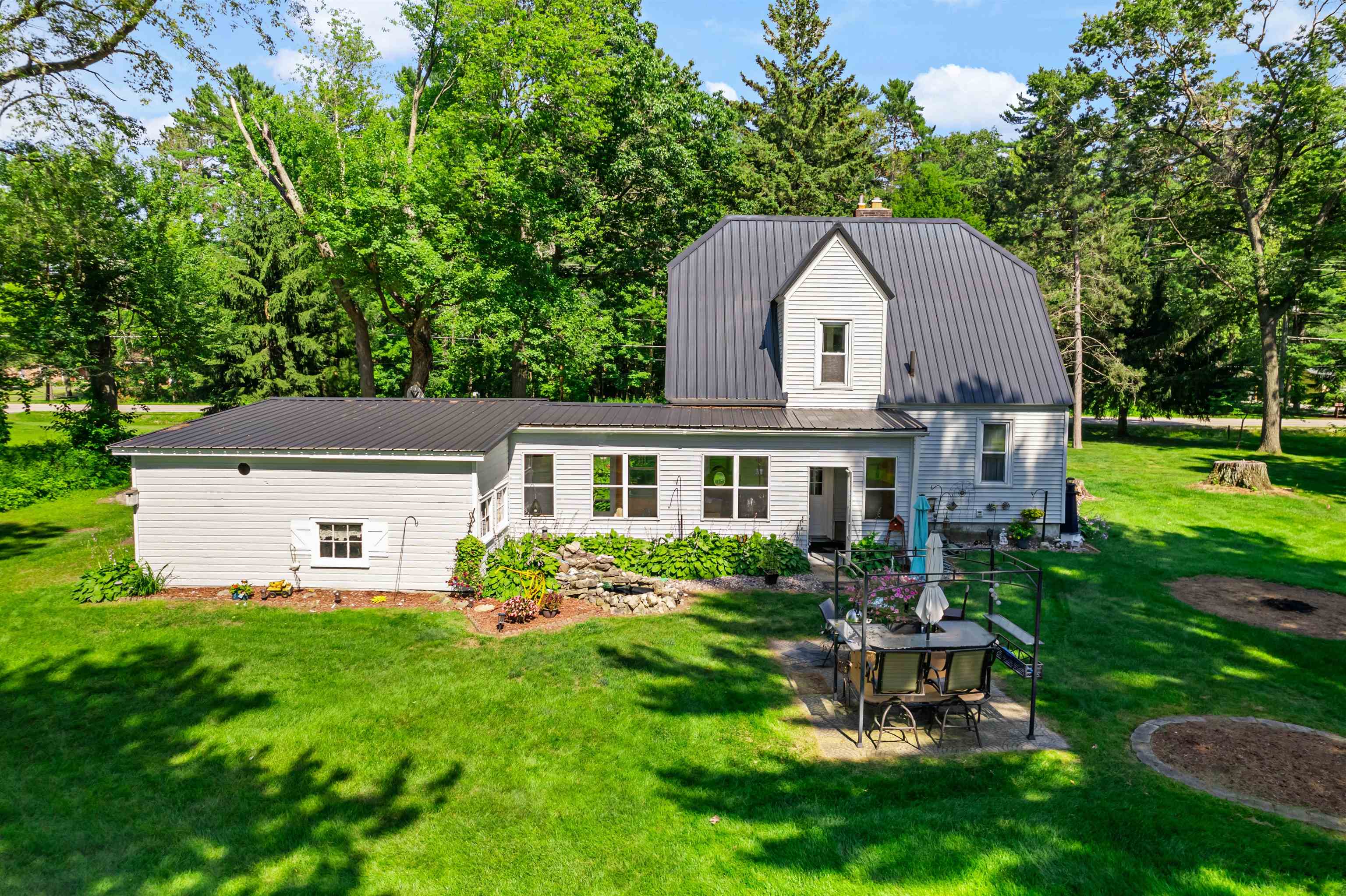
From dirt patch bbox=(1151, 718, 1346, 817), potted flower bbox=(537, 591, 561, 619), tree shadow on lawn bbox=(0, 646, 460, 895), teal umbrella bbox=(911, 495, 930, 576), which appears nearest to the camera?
tree shadow on lawn bbox=(0, 646, 460, 895)

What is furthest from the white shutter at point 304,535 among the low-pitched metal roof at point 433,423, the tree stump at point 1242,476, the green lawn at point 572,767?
the tree stump at point 1242,476

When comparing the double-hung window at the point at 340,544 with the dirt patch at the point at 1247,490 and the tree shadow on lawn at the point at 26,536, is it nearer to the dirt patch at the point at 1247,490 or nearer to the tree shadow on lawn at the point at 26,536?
Result: the tree shadow on lawn at the point at 26,536

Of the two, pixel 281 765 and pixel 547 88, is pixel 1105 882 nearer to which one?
pixel 281 765

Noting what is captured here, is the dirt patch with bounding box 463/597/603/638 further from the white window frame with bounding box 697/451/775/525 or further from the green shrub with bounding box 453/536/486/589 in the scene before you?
the white window frame with bounding box 697/451/775/525

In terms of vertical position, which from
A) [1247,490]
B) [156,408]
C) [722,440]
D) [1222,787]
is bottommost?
[1222,787]

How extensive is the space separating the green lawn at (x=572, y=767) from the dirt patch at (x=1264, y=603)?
55 centimetres

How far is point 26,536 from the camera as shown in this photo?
62.2 ft

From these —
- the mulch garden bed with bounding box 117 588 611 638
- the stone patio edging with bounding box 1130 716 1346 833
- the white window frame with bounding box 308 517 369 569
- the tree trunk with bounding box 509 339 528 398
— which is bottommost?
the stone patio edging with bounding box 1130 716 1346 833

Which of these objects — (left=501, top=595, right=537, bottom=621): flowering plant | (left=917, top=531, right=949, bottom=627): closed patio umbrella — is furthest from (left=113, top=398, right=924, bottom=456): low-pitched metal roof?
(left=917, top=531, right=949, bottom=627): closed patio umbrella

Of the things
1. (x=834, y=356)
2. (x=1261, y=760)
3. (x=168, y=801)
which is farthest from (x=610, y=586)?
(x=1261, y=760)

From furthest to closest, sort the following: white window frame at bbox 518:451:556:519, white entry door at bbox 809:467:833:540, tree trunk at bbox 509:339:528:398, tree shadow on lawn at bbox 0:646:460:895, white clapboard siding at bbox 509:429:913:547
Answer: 1. tree trunk at bbox 509:339:528:398
2. white entry door at bbox 809:467:833:540
3. white window frame at bbox 518:451:556:519
4. white clapboard siding at bbox 509:429:913:547
5. tree shadow on lawn at bbox 0:646:460:895

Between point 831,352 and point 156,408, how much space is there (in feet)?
177

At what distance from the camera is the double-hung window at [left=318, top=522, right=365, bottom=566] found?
14.5 metres

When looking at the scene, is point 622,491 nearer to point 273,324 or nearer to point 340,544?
point 340,544
